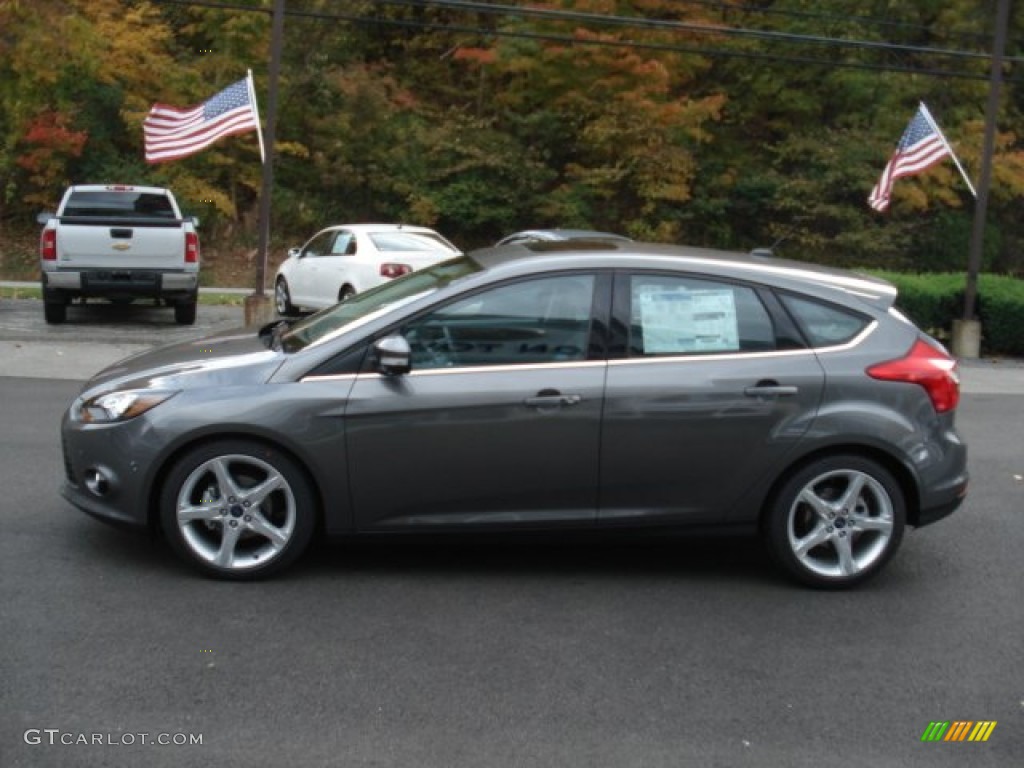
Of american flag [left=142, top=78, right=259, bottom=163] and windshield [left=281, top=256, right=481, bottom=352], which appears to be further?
american flag [left=142, top=78, right=259, bottom=163]

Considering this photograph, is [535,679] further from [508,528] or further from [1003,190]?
[1003,190]

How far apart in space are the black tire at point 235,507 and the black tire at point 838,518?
217 cm

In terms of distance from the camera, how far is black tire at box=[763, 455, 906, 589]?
228 inches

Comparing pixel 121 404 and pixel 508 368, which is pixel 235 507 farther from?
pixel 508 368

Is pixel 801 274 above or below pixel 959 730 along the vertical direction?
above

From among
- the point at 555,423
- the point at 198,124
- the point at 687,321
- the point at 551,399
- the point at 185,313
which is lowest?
the point at 185,313

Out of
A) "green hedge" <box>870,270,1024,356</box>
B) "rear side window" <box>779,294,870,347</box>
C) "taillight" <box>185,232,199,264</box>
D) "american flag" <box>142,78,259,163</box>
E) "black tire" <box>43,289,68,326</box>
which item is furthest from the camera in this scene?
"american flag" <box>142,78,259,163</box>

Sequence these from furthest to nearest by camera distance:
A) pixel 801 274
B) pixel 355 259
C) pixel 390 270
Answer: pixel 355 259 < pixel 390 270 < pixel 801 274

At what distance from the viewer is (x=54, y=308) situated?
1653 cm

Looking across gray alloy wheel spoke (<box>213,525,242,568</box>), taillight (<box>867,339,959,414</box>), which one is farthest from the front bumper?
taillight (<box>867,339,959,414</box>)

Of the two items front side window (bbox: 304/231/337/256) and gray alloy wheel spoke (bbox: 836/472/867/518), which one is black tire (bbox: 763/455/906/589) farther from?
front side window (bbox: 304/231/337/256)

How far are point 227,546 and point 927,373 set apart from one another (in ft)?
10.8

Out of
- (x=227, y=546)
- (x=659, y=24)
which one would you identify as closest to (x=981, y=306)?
(x=659, y=24)

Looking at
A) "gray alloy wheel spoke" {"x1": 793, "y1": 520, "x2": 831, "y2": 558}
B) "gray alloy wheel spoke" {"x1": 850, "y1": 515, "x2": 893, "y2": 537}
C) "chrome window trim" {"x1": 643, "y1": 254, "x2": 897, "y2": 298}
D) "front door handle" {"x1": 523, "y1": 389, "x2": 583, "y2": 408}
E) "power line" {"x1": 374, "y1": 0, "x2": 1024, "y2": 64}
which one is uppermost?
"power line" {"x1": 374, "y1": 0, "x2": 1024, "y2": 64}
